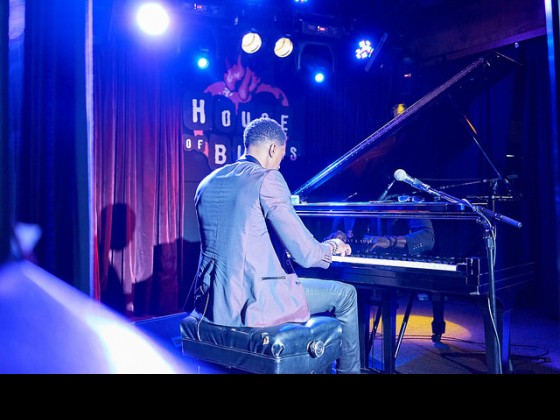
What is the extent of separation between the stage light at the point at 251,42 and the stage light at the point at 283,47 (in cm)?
27

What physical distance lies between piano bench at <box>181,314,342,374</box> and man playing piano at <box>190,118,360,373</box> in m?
0.06

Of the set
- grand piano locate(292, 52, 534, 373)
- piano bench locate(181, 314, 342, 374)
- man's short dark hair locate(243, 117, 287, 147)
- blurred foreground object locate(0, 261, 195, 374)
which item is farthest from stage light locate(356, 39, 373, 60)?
blurred foreground object locate(0, 261, 195, 374)

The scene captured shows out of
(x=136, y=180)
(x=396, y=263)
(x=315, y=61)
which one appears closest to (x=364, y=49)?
(x=315, y=61)

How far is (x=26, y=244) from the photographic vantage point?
2.41 m

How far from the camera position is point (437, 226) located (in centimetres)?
296

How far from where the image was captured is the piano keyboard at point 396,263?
8.87 feet

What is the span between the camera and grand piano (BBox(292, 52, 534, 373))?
8.86ft

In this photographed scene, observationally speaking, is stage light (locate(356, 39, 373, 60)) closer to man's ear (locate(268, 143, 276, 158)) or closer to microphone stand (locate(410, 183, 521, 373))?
microphone stand (locate(410, 183, 521, 373))

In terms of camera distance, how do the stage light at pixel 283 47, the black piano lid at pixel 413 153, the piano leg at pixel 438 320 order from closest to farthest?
the black piano lid at pixel 413 153 < the piano leg at pixel 438 320 < the stage light at pixel 283 47

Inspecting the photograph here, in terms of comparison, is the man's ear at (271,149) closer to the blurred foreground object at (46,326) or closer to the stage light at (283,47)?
the blurred foreground object at (46,326)

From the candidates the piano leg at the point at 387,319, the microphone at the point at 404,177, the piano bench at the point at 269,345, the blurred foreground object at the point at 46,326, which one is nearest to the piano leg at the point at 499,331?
the piano leg at the point at 387,319

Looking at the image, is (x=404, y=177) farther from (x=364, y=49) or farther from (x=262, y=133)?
(x=364, y=49)
